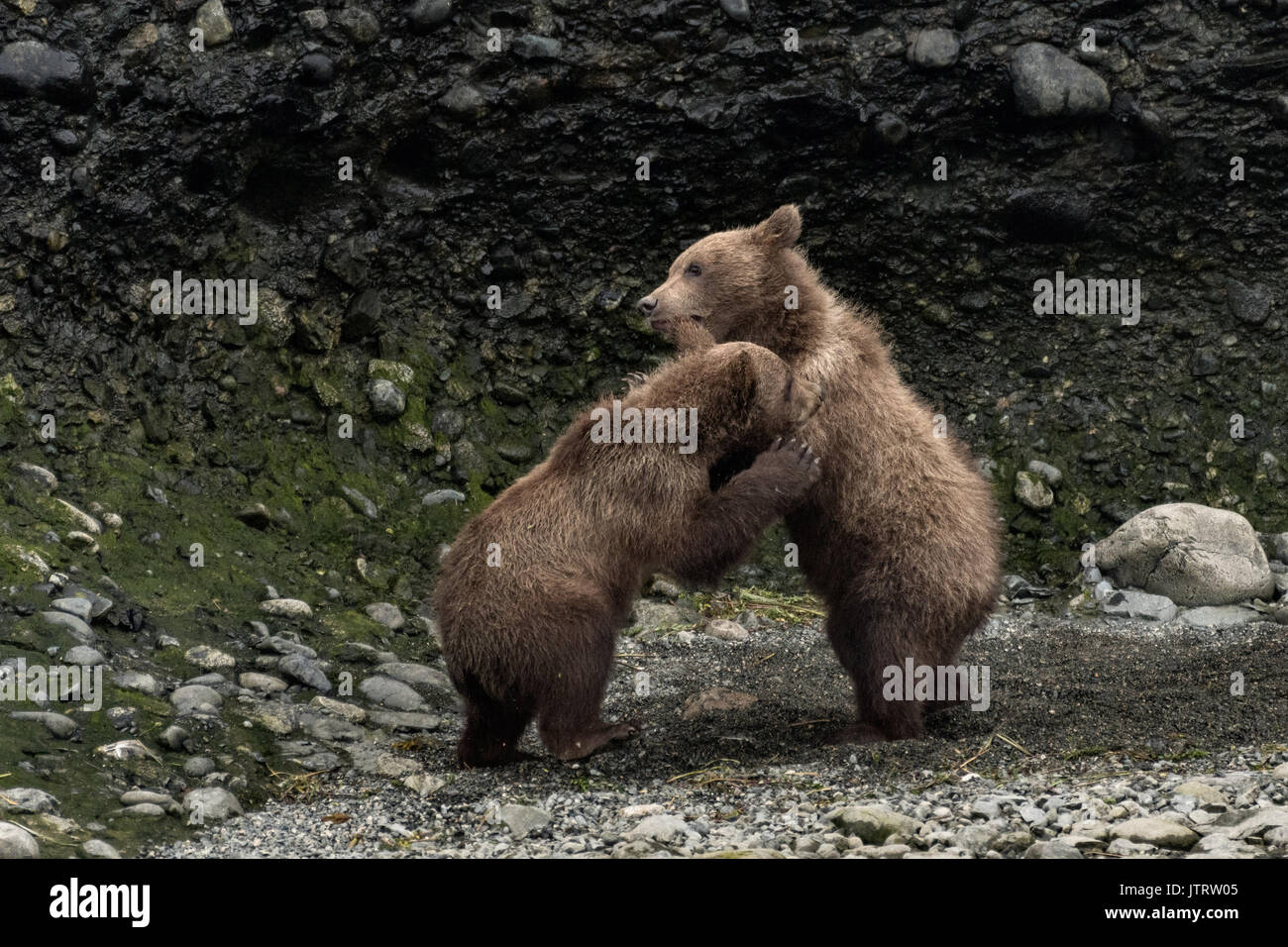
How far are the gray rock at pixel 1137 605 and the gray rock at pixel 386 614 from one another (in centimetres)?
528

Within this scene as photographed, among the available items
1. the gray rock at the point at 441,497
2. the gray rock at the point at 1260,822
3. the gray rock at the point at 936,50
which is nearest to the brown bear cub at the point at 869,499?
the gray rock at the point at 1260,822

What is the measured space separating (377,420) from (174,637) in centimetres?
338

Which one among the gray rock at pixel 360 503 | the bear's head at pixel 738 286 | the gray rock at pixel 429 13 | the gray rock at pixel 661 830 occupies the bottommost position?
the gray rock at pixel 661 830

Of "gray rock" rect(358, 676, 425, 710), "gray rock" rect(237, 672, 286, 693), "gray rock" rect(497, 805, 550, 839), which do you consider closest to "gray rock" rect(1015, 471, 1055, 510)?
"gray rock" rect(358, 676, 425, 710)

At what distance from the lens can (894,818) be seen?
18.9 ft

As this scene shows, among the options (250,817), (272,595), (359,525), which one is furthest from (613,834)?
(359,525)

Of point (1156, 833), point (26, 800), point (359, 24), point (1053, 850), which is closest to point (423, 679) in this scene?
point (26, 800)

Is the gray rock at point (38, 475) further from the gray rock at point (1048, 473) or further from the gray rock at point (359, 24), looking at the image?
the gray rock at point (1048, 473)

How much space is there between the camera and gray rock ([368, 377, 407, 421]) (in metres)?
11.4

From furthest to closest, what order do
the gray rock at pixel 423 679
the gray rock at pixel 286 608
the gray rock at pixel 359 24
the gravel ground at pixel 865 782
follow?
1. the gray rock at pixel 359 24
2. the gray rock at pixel 286 608
3. the gray rock at pixel 423 679
4. the gravel ground at pixel 865 782

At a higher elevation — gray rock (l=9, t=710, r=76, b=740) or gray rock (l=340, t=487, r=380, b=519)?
gray rock (l=340, t=487, r=380, b=519)

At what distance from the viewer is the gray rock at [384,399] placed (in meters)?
11.4

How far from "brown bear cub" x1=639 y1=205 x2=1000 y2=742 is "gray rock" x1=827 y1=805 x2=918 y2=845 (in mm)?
1613

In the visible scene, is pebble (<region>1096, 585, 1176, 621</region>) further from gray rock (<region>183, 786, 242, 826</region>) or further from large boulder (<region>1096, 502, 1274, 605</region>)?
gray rock (<region>183, 786, 242, 826</region>)
